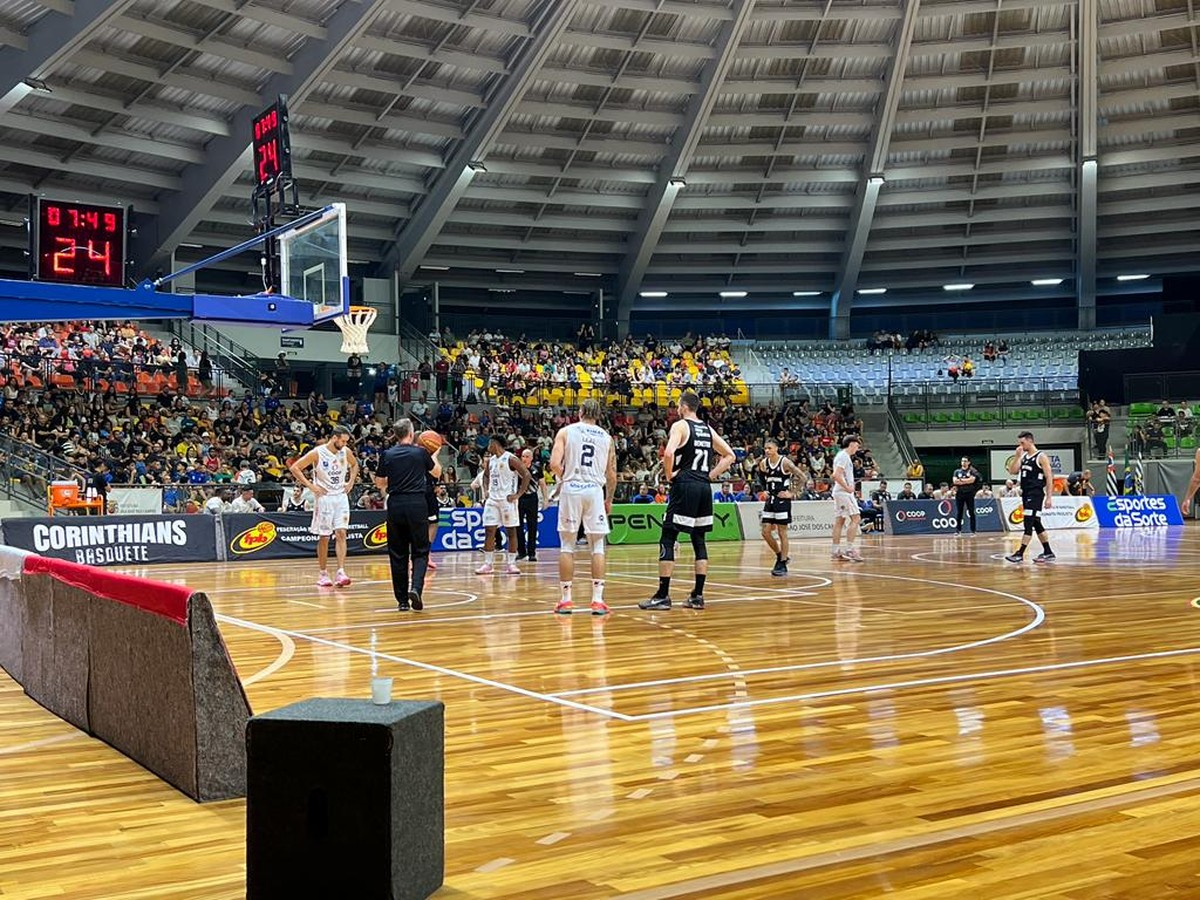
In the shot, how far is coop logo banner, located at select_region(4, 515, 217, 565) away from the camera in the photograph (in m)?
18.8

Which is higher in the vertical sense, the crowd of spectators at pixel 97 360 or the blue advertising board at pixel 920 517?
the crowd of spectators at pixel 97 360

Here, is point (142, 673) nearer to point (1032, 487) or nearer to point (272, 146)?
point (1032, 487)

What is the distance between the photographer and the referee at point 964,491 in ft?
91.4

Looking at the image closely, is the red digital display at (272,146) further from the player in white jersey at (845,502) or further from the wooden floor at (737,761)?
the wooden floor at (737,761)

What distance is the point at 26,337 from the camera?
28.9 meters

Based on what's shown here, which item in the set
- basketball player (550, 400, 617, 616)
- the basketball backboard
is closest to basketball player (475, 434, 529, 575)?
the basketball backboard

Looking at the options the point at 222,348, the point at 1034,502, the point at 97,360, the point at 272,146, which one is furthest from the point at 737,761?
the point at 222,348

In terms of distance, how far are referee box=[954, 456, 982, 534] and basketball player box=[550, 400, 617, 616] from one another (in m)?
18.7

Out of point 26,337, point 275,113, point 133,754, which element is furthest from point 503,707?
point 26,337

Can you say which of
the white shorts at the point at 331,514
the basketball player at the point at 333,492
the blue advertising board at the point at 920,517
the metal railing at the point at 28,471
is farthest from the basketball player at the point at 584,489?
the blue advertising board at the point at 920,517

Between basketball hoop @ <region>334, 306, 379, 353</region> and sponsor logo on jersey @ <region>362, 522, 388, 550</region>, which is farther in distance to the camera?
basketball hoop @ <region>334, 306, 379, 353</region>

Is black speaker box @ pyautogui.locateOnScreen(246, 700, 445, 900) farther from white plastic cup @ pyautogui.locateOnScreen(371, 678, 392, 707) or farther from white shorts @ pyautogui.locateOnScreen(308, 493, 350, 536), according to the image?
white shorts @ pyautogui.locateOnScreen(308, 493, 350, 536)

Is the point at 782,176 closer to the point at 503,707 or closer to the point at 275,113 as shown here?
the point at 275,113

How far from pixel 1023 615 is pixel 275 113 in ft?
56.3
